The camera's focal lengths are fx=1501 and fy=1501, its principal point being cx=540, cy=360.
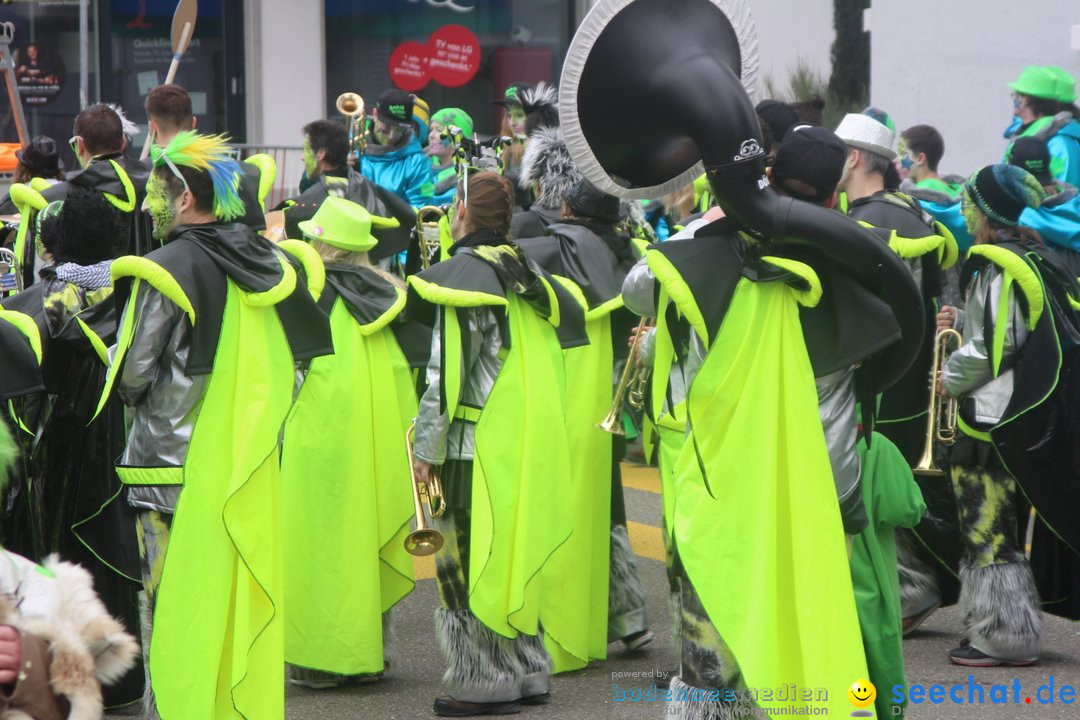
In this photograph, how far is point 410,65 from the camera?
61.4 ft

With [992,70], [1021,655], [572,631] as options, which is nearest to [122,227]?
[572,631]

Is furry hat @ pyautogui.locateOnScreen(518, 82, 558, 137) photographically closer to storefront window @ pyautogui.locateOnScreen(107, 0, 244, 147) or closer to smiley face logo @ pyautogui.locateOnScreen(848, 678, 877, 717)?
smiley face logo @ pyautogui.locateOnScreen(848, 678, 877, 717)

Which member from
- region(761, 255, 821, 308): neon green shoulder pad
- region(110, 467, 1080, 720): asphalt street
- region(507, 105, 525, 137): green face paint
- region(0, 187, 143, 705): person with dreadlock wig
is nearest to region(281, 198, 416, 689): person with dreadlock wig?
region(110, 467, 1080, 720): asphalt street

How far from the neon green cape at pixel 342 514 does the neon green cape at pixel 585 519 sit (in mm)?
654

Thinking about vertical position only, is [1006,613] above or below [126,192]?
below

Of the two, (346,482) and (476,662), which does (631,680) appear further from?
(346,482)

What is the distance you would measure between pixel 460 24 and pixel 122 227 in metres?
13.6

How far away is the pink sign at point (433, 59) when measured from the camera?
61.4 ft

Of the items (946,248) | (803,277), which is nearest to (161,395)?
(803,277)

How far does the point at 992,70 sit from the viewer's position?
13.8 m

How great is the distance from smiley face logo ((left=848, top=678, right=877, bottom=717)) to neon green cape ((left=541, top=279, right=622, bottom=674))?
178 cm

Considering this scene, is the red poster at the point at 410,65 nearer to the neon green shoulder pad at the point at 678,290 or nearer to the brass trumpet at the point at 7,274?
the brass trumpet at the point at 7,274

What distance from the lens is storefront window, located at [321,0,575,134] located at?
18516 millimetres

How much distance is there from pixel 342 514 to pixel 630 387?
1.34 metres
